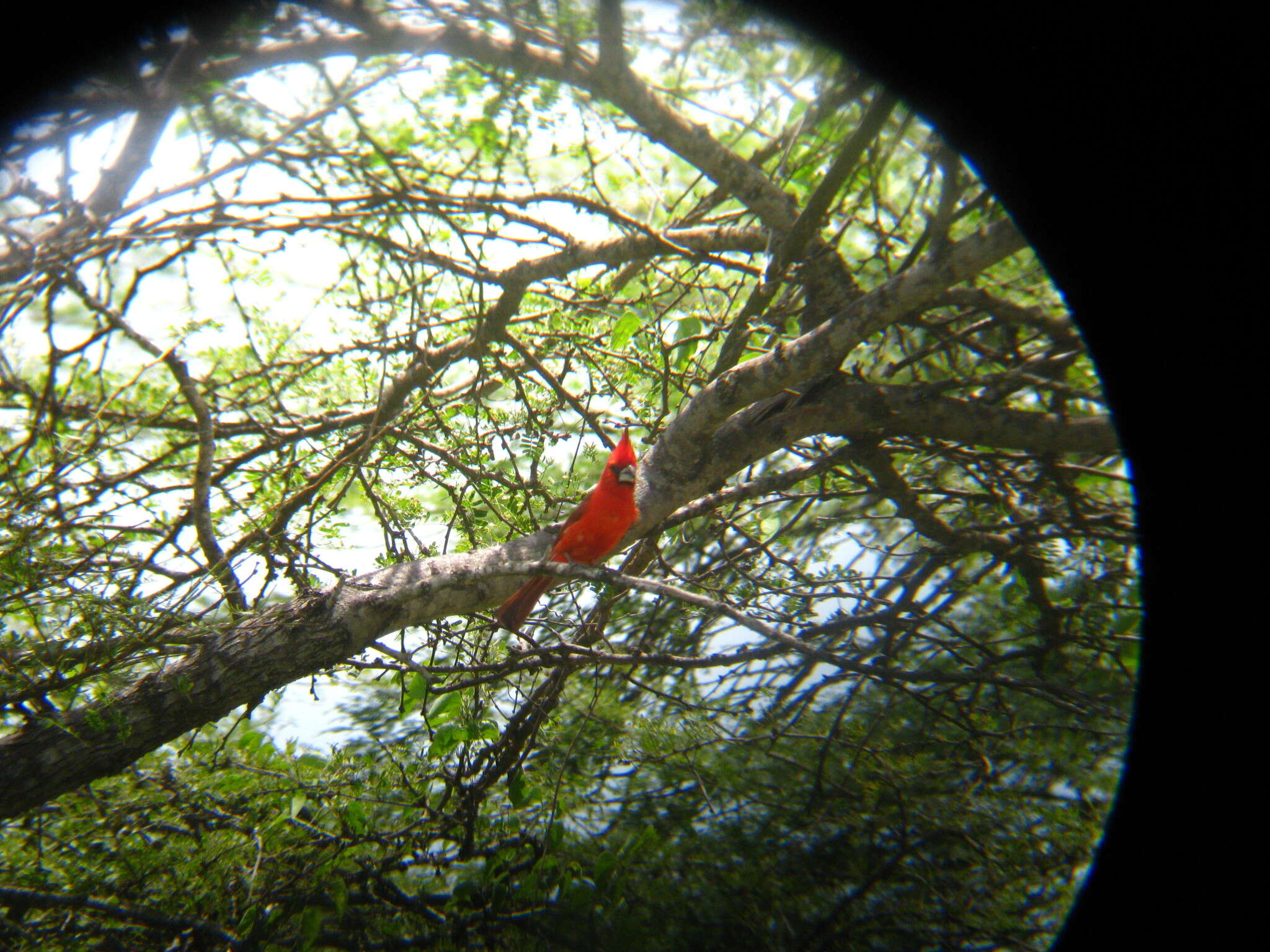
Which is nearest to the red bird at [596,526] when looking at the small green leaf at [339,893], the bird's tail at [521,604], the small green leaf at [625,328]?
the bird's tail at [521,604]

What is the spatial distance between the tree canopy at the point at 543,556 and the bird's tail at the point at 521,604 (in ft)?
0.46

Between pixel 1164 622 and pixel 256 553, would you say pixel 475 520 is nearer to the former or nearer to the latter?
pixel 256 553

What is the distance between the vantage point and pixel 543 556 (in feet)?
10.2

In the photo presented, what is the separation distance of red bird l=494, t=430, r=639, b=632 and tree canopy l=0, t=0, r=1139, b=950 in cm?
17

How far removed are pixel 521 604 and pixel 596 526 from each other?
0.55m

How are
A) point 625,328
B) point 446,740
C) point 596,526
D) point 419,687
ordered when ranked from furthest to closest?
1. point 596,526
2. point 625,328
3. point 446,740
4. point 419,687

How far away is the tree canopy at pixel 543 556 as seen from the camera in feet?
7.77

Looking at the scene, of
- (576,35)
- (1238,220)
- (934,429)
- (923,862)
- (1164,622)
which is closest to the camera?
(1238,220)

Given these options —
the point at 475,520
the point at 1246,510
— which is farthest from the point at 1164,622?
the point at 475,520

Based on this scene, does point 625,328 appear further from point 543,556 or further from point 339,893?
point 339,893

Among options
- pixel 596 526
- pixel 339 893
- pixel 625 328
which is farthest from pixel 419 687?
pixel 625 328

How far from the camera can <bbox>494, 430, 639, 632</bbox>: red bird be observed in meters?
3.16

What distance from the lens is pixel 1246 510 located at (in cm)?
163

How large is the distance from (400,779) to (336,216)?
2440 millimetres
